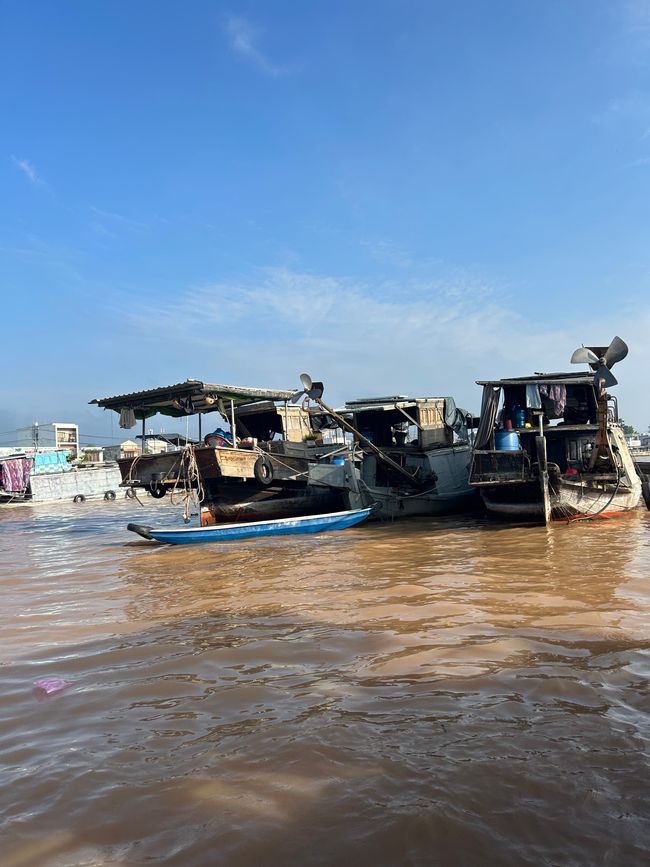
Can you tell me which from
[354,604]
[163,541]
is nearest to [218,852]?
[354,604]

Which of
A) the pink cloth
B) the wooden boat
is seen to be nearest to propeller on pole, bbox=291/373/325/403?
the wooden boat

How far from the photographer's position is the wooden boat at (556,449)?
12.4 m

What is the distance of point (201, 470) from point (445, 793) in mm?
11450

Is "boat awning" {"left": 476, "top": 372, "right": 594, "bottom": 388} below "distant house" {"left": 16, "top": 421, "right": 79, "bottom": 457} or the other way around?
below

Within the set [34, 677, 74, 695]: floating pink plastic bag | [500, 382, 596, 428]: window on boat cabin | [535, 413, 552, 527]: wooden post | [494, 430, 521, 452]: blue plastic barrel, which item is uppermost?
[500, 382, 596, 428]: window on boat cabin

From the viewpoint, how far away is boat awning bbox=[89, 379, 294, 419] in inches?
548

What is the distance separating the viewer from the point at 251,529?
1270 centimetres

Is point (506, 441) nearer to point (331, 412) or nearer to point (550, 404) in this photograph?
point (550, 404)

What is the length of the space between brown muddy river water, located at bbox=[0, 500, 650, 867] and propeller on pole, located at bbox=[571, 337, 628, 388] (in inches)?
228

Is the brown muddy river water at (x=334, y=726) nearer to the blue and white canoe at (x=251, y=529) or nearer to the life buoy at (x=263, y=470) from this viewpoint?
the blue and white canoe at (x=251, y=529)

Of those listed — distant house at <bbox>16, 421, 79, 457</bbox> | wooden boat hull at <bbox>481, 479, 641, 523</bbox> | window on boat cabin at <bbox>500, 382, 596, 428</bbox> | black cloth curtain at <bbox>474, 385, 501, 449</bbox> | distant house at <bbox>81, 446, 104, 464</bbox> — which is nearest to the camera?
wooden boat hull at <bbox>481, 479, 641, 523</bbox>

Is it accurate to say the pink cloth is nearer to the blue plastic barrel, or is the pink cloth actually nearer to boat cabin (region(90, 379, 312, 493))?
boat cabin (region(90, 379, 312, 493))

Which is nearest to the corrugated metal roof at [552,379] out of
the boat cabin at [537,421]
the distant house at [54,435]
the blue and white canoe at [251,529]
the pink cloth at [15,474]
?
the boat cabin at [537,421]

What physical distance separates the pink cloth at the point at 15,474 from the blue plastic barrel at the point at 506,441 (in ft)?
103
